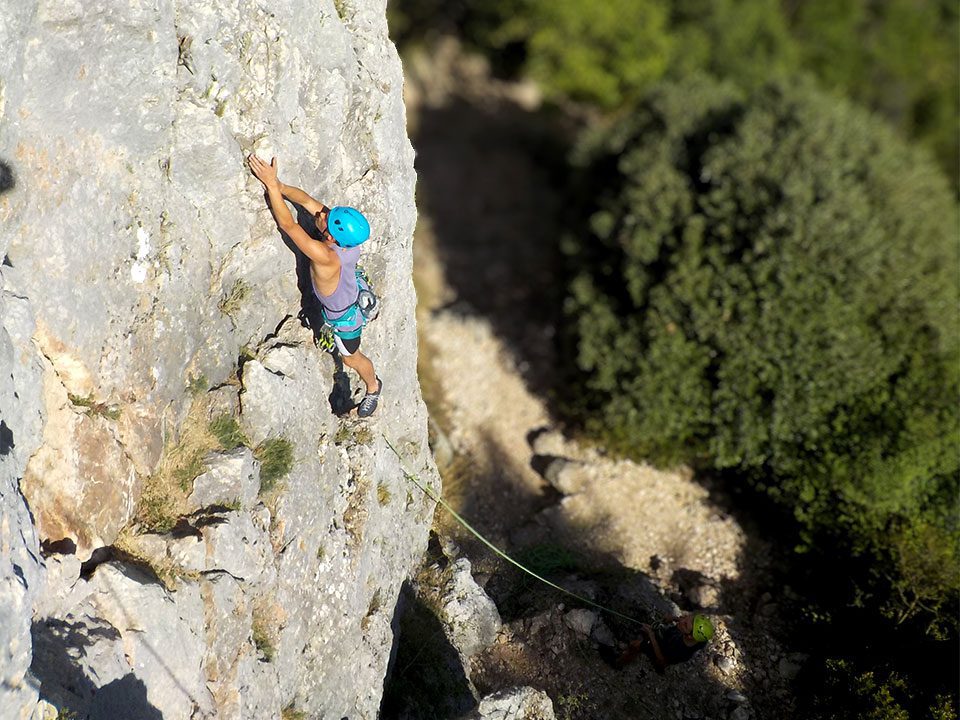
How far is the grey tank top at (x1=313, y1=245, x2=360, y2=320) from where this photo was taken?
344 inches

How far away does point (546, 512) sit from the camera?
14.4 metres

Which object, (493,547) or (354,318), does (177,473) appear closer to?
(354,318)

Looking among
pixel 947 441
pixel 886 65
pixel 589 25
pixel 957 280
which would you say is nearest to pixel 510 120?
pixel 589 25

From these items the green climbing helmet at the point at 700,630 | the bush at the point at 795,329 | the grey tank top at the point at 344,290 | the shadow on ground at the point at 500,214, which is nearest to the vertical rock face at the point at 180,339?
the grey tank top at the point at 344,290

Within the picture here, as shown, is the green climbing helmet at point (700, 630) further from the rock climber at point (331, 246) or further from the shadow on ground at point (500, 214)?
the shadow on ground at point (500, 214)

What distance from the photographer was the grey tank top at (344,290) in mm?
8727

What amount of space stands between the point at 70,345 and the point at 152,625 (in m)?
2.64

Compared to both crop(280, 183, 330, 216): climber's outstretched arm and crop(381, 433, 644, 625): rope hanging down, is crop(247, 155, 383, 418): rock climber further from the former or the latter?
crop(381, 433, 644, 625): rope hanging down

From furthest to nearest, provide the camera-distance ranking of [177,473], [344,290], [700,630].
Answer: [700,630], [344,290], [177,473]

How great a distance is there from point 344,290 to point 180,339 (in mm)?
1747

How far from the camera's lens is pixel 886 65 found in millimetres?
26141

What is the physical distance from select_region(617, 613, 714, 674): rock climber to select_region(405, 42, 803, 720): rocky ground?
228 mm

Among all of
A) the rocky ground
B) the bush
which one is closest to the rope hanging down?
the rocky ground

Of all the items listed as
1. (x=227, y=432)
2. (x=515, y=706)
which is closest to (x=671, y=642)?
(x=515, y=706)
